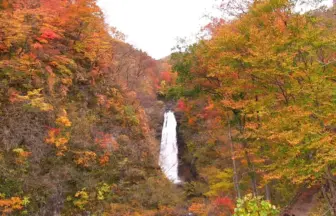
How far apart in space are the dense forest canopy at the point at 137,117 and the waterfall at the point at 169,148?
6.83 meters

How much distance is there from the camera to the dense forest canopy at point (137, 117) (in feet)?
33.1

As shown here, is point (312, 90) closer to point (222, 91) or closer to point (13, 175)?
point (222, 91)

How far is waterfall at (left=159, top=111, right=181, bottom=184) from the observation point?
87.1 feet

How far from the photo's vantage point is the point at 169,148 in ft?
95.8

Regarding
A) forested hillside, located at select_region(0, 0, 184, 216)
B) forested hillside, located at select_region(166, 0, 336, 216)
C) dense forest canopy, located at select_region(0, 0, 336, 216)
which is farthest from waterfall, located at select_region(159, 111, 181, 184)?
forested hillside, located at select_region(166, 0, 336, 216)

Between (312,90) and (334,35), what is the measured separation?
214 centimetres

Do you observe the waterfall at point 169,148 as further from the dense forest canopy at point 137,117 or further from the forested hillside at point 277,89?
the forested hillside at point 277,89

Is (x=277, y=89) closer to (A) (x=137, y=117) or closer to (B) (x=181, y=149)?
(A) (x=137, y=117)

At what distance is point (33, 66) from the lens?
1396 cm

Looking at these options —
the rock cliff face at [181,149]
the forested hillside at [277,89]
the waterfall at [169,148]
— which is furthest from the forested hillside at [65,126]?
the rock cliff face at [181,149]

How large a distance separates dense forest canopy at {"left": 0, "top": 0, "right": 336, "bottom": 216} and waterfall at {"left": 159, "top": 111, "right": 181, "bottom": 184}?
6.83 m

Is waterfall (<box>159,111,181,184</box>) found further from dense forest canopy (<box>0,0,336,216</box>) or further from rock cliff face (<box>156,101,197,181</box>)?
dense forest canopy (<box>0,0,336,216</box>)

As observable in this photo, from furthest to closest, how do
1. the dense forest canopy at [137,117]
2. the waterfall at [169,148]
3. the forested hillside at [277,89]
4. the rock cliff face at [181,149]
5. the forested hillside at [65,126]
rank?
1. the rock cliff face at [181,149]
2. the waterfall at [169,148]
3. the forested hillside at [65,126]
4. the dense forest canopy at [137,117]
5. the forested hillside at [277,89]

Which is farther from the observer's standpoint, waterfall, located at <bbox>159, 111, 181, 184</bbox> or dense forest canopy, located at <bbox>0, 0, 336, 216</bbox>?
waterfall, located at <bbox>159, 111, 181, 184</bbox>
